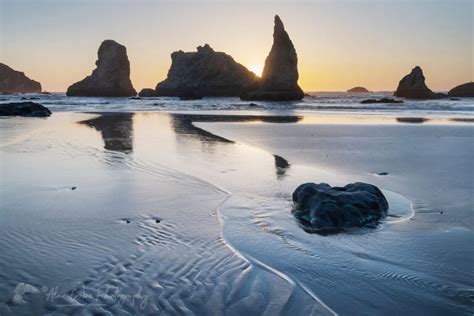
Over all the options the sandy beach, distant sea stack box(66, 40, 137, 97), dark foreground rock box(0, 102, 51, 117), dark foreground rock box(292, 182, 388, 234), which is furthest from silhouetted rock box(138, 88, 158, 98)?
dark foreground rock box(292, 182, 388, 234)

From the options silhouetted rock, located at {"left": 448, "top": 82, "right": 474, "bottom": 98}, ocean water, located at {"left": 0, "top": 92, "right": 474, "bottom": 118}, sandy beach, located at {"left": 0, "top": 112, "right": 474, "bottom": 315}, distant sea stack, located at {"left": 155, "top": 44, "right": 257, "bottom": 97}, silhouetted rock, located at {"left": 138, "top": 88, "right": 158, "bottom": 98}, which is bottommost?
sandy beach, located at {"left": 0, "top": 112, "right": 474, "bottom": 315}

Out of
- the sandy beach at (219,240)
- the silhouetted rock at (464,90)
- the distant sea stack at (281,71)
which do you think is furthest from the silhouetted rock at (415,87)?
the sandy beach at (219,240)

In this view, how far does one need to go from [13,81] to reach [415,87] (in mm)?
167610

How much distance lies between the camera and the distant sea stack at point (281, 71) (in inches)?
2781

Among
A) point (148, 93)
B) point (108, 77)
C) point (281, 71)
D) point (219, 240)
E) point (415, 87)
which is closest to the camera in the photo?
point (219, 240)

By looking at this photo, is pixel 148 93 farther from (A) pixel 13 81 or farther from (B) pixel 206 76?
(A) pixel 13 81

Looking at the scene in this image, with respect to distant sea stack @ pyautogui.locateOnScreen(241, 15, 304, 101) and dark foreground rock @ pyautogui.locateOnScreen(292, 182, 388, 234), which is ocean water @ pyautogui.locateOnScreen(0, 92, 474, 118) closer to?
distant sea stack @ pyautogui.locateOnScreen(241, 15, 304, 101)

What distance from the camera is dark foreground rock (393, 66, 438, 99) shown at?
78.4 metres

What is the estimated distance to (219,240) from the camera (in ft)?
15.7

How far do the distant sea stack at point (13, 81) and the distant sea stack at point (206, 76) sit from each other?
103 meters

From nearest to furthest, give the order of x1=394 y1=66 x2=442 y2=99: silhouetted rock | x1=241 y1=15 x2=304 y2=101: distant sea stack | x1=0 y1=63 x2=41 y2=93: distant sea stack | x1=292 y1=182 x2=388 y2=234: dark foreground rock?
x1=292 y1=182 x2=388 y2=234: dark foreground rock < x1=241 y1=15 x2=304 y2=101: distant sea stack < x1=394 y1=66 x2=442 y2=99: silhouetted rock < x1=0 y1=63 x2=41 y2=93: distant sea stack

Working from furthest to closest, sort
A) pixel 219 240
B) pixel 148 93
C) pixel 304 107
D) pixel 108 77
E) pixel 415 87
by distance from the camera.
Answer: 1. pixel 148 93
2. pixel 108 77
3. pixel 415 87
4. pixel 304 107
5. pixel 219 240

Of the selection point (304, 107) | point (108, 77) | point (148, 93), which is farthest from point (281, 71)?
point (108, 77)

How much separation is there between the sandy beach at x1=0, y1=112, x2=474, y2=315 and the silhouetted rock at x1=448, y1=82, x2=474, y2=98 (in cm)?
8604
